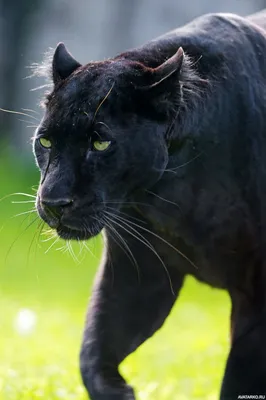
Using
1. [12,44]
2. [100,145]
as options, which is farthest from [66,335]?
[12,44]

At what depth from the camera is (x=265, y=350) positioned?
125 inches

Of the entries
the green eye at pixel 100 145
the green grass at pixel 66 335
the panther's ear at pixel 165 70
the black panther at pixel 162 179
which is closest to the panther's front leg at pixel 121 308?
the black panther at pixel 162 179

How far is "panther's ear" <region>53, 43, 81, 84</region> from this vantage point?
3.09 m

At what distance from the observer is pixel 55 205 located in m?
2.84

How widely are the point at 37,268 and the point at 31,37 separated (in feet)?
7.36

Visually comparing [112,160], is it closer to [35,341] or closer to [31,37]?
[35,341]

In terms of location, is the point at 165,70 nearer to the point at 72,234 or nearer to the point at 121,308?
the point at 72,234

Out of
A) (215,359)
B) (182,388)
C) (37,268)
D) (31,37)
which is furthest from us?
(31,37)

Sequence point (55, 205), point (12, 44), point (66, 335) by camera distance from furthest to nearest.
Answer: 1. point (12, 44)
2. point (66, 335)
3. point (55, 205)

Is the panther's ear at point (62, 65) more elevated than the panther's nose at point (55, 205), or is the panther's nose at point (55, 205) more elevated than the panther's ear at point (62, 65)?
the panther's ear at point (62, 65)

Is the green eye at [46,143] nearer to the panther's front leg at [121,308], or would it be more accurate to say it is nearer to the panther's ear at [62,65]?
the panther's ear at [62,65]

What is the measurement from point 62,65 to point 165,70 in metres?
0.39

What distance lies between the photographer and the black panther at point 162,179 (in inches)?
115

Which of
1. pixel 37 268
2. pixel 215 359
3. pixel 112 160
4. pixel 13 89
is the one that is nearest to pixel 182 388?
pixel 215 359
